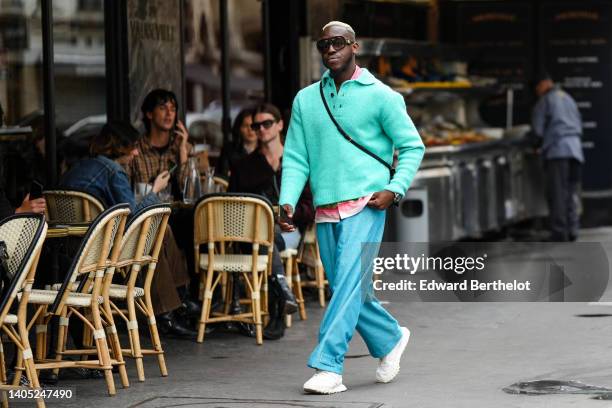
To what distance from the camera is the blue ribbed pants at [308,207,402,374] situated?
751 cm

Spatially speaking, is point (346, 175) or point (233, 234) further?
point (233, 234)

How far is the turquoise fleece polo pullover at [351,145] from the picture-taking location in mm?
7594

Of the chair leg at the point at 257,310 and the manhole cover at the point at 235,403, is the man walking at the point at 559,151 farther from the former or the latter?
the manhole cover at the point at 235,403

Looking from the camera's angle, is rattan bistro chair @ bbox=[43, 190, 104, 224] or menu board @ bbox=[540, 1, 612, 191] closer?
rattan bistro chair @ bbox=[43, 190, 104, 224]

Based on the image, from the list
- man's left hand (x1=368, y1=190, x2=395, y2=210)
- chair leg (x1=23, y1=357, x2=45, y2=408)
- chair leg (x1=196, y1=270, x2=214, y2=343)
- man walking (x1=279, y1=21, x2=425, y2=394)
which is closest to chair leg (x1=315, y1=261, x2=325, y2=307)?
chair leg (x1=196, y1=270, x2=214, y2=343)

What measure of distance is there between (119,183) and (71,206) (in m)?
0.33

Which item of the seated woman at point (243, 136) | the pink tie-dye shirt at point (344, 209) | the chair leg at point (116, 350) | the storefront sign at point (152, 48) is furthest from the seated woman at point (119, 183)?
the storefront sign at point (152, 48)

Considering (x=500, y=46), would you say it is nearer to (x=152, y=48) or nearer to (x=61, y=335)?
(x=152, y=48)

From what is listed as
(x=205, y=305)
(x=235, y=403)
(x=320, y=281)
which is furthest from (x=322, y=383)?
(x=320, y=281)

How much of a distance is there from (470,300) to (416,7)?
735 centimetres

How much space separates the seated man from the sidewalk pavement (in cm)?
22

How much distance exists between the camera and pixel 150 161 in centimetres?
1078

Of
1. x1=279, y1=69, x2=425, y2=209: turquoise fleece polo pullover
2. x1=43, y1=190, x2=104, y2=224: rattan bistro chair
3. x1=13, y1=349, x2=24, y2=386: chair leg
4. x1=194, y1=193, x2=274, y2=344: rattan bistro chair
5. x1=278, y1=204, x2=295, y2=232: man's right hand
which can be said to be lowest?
x1=13, y1=349, x2=24, y2=386: chair leg

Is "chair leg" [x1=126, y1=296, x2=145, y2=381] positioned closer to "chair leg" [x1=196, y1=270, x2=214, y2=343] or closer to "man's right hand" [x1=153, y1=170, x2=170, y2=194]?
"chair leg" [x1=196, y1=270, x2=214, y2=343]
